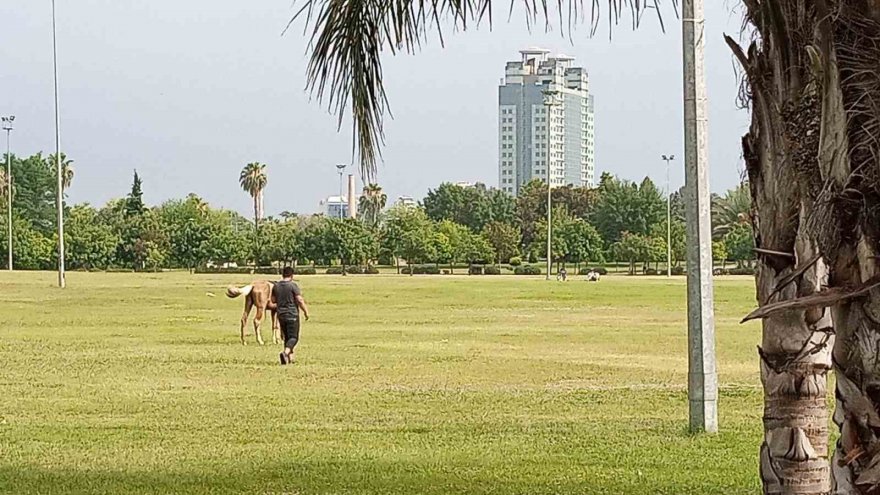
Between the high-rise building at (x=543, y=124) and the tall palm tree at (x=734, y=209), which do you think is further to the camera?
the high-rise building at (x=543, y=124)

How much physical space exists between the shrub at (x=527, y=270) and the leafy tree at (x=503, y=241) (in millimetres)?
3776

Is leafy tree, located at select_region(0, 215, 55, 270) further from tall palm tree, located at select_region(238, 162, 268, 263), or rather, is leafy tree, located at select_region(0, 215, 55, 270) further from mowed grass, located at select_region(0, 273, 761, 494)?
mowed grass, located at select_region(0, 273, 761, 494)

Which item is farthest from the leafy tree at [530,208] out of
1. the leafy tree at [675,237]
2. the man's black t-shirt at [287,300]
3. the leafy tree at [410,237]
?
the man's black t-shirt at [287,300]

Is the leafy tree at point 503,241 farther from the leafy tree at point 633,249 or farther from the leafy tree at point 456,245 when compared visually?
the leafy tree at point 633,249

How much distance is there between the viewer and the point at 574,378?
18.5m

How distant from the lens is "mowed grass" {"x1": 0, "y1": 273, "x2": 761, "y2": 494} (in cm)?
1010

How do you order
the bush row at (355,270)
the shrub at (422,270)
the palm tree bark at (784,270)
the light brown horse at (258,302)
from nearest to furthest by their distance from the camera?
the palm tree bark at (784,270), the light brown horse at (258,302), the bush row at (355,270), the shrub at (422,270)

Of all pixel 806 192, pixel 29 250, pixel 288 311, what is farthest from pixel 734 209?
pixel 29 250

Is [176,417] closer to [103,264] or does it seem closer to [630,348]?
[630,348]

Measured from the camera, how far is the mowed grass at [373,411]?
10.1m

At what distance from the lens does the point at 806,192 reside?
→ 4480 mm

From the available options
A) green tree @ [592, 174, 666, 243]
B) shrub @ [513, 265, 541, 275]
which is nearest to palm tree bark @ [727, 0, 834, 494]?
shrub @ [513, 265, 541, 275]

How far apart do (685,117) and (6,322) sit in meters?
25.0

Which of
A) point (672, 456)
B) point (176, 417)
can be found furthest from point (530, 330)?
point (672, 456)
